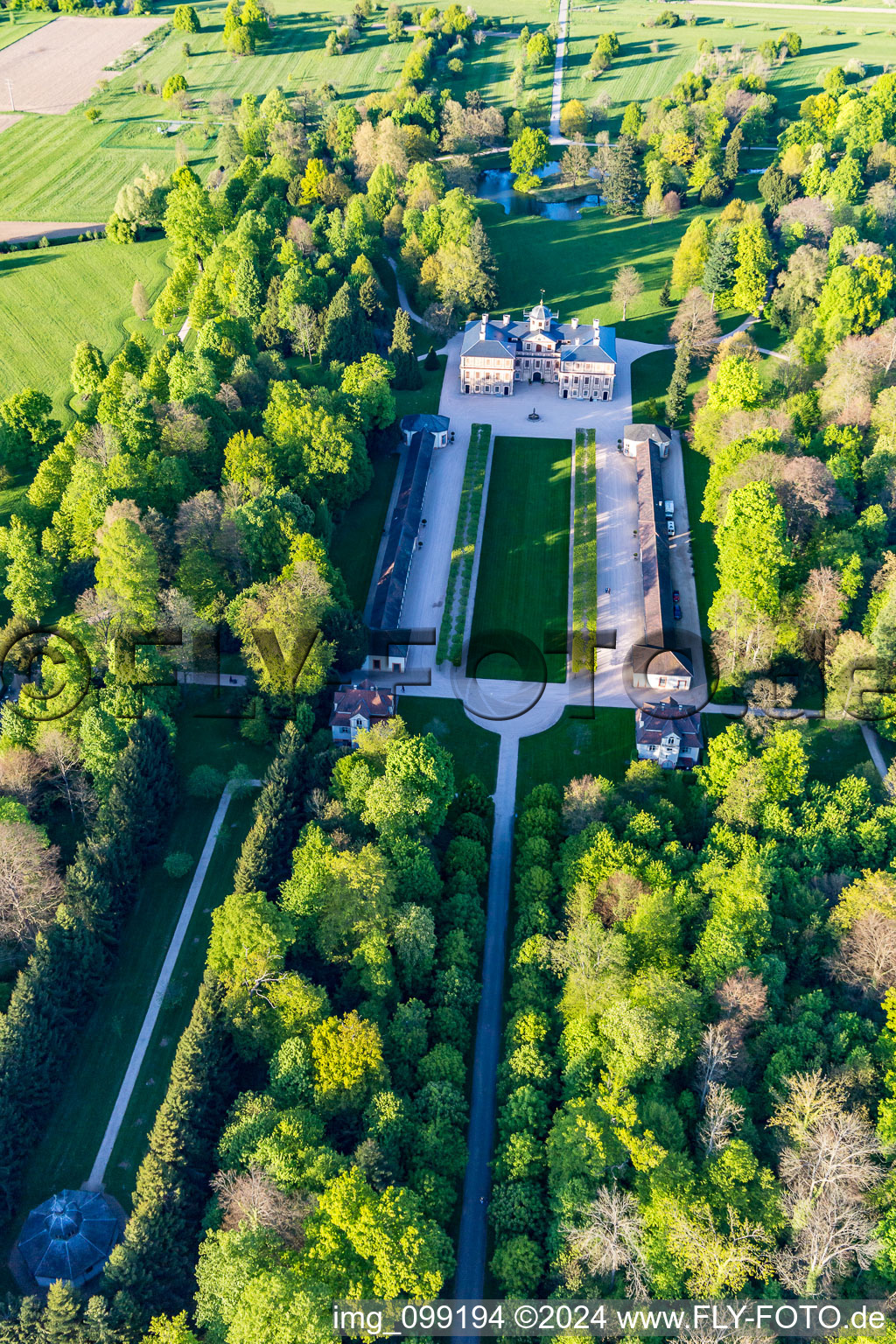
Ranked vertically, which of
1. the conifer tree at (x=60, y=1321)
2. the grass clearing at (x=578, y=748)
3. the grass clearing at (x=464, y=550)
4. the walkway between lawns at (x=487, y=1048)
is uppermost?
the grass clearing at (x=464, y=550)

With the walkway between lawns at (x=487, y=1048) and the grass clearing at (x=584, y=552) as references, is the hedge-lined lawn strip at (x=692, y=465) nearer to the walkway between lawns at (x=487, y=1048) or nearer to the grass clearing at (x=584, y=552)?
the grass clearing at (x=584, y=552)

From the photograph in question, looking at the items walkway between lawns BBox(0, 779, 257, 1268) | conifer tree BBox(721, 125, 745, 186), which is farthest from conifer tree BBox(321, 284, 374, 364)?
conifer tree BBox(721, 125, 745, 186)

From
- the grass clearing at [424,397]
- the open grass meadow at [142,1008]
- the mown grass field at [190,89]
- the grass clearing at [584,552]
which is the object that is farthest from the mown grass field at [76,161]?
the open grass meadow at [142,1008]

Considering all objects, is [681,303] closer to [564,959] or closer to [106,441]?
[106,441]

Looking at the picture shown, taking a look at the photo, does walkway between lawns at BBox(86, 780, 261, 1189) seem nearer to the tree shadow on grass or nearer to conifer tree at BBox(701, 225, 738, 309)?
conifer tree at BBox(701, 225, 738, 309)

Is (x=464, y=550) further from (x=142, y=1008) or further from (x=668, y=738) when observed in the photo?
(x=142, y=1008)

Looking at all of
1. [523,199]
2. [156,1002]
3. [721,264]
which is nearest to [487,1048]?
[156,1002]
